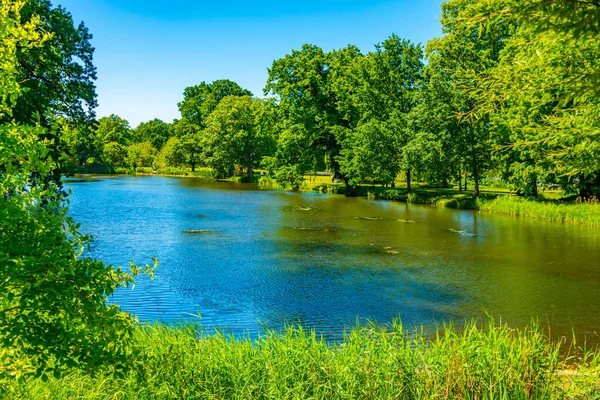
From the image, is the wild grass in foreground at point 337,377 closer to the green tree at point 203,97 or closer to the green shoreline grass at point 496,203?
the green shoreline grass at point 496,203

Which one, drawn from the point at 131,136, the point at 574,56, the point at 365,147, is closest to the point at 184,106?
the point at 131,136

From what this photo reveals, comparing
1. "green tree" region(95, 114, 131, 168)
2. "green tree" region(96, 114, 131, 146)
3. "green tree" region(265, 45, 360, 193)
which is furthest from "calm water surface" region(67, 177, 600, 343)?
"green tree" region(96, 114, 131, 146)

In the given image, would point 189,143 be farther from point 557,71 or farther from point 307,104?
point 557,71

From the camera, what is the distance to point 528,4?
5.55 metres

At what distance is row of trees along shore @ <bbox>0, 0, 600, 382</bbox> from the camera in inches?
183

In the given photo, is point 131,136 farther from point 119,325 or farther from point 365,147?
point 119,325

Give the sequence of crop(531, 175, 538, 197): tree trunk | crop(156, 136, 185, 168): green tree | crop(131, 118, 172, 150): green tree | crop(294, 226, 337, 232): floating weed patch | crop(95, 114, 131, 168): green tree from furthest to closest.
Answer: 1. crop(131, 118, 172, 150): green tree
2. crop(95, 114, 131, 168): green tree
3. crop(156, 136, 185, 168): green tree
4. crop(531, 175, 538, 197): tree trunk
5. crop(294, 226, 337, 232): floating weed patch

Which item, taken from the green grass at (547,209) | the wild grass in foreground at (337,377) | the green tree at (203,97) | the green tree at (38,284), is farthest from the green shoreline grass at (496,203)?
the green tree at (203,97)

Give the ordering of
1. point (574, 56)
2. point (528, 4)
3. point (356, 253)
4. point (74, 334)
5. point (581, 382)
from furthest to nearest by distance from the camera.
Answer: point (356, 253), point (574, 56), point (581, 382), point (528, 4), point (74, 334)

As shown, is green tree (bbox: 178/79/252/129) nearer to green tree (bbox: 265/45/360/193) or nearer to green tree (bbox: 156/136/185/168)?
green tree (bbox: 156/136/185/168)

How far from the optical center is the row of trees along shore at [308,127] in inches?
183

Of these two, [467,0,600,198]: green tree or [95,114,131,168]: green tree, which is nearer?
[467,0,600,198]: green tree

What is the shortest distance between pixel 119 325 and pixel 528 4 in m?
5.55

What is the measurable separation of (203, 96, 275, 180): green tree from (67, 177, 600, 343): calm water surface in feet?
140
